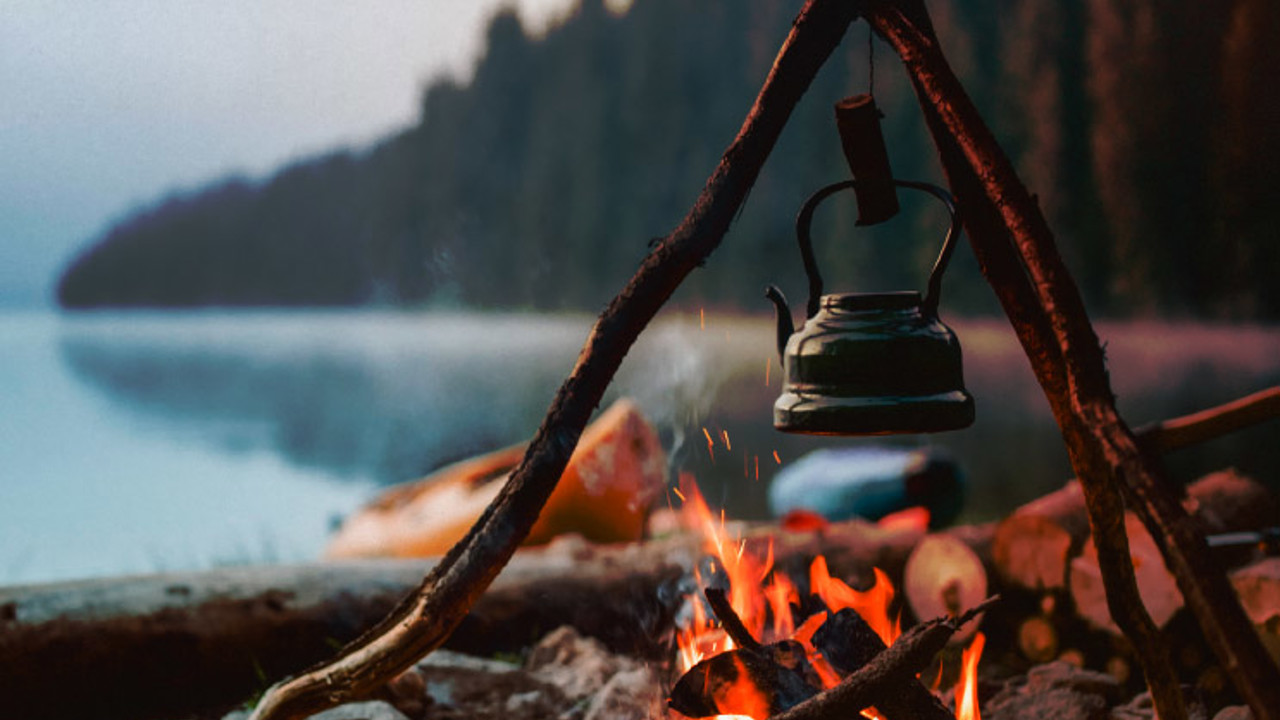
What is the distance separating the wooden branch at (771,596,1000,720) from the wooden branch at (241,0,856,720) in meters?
0.55

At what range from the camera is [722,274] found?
301 inches

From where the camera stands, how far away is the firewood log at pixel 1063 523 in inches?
117

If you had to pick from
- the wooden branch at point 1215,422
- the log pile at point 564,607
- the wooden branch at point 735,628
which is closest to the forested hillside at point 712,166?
the log pile at point 564,607

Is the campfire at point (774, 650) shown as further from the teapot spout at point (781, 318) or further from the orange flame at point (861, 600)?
the teapot spout at point (781, 318)

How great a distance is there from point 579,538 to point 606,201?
15.7 ft

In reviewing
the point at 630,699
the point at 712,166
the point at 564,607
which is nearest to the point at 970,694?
the point at 630,699

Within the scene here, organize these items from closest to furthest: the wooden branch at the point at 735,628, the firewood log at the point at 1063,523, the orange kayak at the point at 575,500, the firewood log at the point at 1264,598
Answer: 1. the wooden branch at the point at 735,628
2. the firewood log at the point at 1264,598
3. the firewood log at the point at 1063,523
4. the orange kayak at the point at 575,500

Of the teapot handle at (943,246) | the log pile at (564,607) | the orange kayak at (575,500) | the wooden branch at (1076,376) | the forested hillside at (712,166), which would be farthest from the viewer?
the forested hillside at (712,166)

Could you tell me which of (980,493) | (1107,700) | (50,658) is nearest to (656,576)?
(1107,700)

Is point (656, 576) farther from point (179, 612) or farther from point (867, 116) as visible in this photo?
point (867, 116)

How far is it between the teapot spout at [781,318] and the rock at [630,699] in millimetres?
941

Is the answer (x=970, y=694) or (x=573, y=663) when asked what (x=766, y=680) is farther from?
(x=573, y=663)

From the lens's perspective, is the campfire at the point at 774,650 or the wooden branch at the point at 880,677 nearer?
the wooden branch at the point at 880,677

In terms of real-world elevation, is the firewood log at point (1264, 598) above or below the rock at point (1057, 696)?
above
